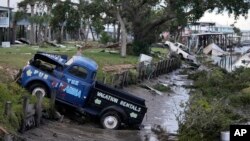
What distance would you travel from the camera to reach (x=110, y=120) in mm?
20547

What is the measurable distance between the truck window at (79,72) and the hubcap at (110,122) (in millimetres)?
1810

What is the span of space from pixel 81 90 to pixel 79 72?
75 cm

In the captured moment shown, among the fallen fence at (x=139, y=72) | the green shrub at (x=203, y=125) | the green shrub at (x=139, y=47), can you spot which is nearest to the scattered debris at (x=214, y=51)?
the fallen fence at (x=139, y=72)

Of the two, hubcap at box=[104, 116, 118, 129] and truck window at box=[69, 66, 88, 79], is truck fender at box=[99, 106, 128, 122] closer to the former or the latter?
hubcap at box=[104, 116, 118, 129]

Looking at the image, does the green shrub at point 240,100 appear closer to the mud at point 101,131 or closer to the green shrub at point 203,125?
the mud at point 101,131

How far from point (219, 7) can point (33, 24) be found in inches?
1291

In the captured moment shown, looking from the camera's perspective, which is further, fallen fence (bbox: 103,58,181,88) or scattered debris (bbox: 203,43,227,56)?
scattered debris (bbox: 203,43,227,56)

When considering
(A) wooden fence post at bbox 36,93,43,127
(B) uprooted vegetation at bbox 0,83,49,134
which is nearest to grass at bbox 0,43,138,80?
(B) uprooted vegetation at bbox 0,83,49,134

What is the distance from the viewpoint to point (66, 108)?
20.8 meters

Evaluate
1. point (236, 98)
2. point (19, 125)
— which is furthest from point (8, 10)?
point (19, 125)

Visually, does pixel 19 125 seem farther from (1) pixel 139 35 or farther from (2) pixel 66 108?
(1) pixel 139 35

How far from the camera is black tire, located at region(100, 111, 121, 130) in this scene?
67.2 ft

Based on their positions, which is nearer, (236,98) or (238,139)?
(238,139)

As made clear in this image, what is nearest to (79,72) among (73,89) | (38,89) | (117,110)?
(73,89)
